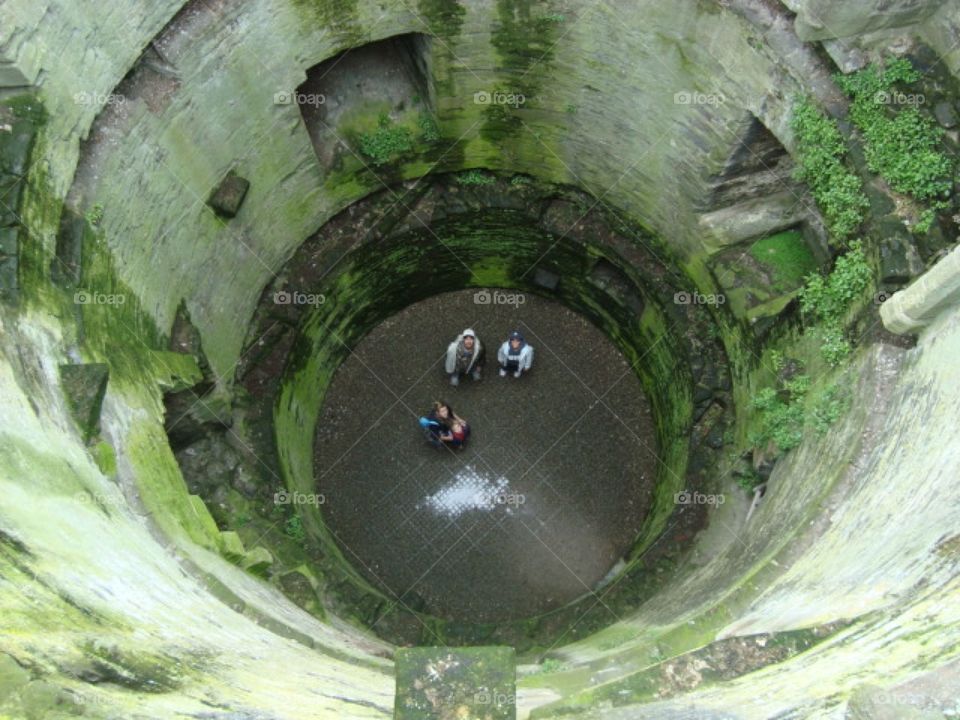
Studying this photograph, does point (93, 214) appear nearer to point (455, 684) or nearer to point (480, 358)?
point (455, 684)

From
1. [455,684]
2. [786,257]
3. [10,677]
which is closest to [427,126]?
[786,257]

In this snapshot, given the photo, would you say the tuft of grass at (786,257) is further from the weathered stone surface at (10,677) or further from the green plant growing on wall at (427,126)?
the weathered stone surface at (10,677)

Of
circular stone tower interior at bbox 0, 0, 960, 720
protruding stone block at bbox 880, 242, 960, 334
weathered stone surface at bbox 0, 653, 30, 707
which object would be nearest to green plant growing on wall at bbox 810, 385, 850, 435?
circular stone tower interior at bbox 0, 0, 960, 720

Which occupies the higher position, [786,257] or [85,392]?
[786,257]

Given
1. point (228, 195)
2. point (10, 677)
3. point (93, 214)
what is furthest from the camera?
point (228, 195)

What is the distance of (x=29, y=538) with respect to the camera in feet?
14.1

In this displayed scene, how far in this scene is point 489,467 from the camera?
10.3 meters

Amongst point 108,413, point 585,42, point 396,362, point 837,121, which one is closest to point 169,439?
point 108,413

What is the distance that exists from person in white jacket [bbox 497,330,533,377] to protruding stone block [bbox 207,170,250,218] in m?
3.57

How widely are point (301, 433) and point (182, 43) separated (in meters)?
4.68

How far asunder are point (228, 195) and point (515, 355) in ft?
12.8

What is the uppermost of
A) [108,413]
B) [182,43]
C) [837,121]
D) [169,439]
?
[182,43]

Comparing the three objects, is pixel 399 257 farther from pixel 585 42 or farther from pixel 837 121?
pixel 837 121

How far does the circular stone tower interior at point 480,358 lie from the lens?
4.51 metres
